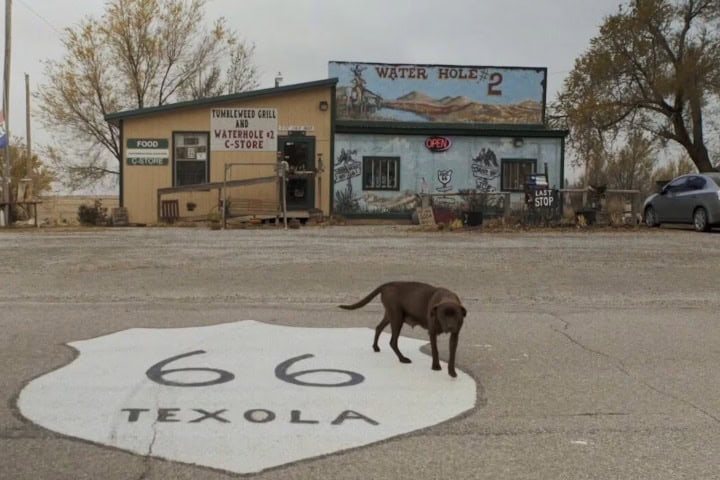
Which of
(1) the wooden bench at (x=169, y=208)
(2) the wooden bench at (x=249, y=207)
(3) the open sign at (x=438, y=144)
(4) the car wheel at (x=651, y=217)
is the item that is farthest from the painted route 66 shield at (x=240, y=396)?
(3) the open sign at (x=438, y=144)

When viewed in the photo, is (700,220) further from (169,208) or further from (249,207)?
(169,208)

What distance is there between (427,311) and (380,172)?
61.5 ft

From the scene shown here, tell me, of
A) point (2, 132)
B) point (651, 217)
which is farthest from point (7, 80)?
point (651, 217)

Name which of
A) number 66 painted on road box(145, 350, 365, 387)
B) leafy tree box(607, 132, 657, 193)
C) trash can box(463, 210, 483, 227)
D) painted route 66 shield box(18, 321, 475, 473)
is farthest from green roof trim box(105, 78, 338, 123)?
leafy tree box(607, 132, 657, 193)

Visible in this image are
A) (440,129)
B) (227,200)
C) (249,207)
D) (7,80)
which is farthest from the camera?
(7,80)

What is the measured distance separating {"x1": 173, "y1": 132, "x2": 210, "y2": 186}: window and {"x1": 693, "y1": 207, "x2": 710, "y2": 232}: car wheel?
14.0m

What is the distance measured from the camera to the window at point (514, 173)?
80.1 ft

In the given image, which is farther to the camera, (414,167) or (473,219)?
(414,167)

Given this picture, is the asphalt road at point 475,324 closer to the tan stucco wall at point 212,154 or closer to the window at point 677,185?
the window at point 677,185

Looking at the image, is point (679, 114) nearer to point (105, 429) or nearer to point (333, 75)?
point (333, 75)

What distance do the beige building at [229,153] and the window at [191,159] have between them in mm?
31

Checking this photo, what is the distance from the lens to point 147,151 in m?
23.4

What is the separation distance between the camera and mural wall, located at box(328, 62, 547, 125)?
25016 millimetres

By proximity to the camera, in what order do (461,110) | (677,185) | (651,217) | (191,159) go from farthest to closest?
(461,110) < (191,159) < (651,217) < (677,185)
